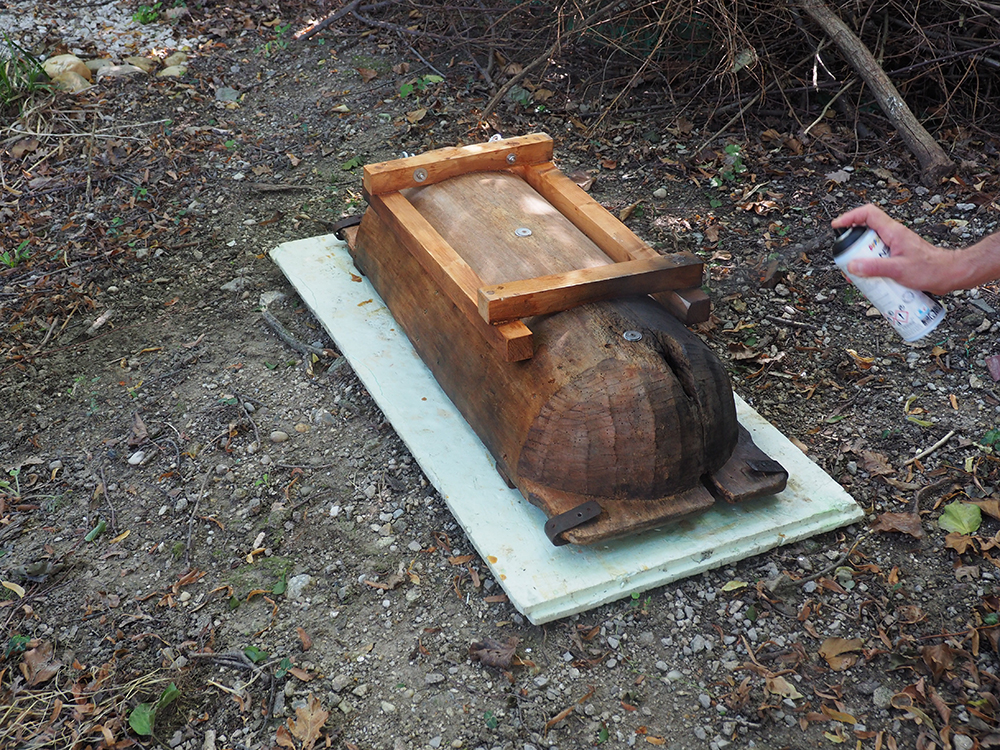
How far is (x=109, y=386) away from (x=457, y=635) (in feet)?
6.92

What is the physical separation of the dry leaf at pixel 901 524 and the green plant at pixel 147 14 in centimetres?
668

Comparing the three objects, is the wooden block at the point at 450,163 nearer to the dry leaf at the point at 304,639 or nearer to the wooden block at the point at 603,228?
the wooden block at the point at 603,228

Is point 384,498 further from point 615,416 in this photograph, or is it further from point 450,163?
point 450,163

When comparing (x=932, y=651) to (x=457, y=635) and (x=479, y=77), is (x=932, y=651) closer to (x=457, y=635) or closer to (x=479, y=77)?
(x=457, y=635)

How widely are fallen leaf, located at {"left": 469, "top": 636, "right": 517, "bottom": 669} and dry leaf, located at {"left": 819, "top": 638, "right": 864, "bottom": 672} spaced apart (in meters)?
0.99

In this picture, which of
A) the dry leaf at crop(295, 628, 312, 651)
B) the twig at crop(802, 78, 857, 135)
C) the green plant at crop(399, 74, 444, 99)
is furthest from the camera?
the green plant at crop(399, 74, 444, 99)

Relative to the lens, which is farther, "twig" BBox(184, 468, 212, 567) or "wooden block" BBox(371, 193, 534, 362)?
"twig" BBox(184, 468, 212, 567)

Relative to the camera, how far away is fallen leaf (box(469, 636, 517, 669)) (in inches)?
103

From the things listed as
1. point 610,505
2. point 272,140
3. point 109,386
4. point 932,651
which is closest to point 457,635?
point 610,505

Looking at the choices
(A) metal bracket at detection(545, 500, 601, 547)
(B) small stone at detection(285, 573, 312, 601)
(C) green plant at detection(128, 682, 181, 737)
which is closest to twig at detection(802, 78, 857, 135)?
(A) metal bracket at detection(545, 500, 601, 547)

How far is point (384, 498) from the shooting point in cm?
320

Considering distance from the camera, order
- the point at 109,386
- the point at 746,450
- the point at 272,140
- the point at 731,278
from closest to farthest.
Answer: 1. the point at 746,450
2. the point at 109,386
3. the point at 731,278
4. the point at 272,140

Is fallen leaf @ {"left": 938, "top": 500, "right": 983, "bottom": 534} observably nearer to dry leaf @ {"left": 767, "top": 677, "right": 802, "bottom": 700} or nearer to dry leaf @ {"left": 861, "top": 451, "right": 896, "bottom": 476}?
dry leaf @ {"left": 861, "top": 451, "right": 896, "bottom": 476}

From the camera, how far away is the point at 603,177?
507cm
